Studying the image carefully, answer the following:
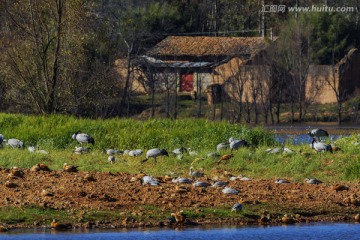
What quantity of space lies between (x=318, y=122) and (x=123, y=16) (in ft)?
53.8

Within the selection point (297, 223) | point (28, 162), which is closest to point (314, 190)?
point (297, 223)

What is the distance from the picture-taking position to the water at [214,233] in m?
15.2

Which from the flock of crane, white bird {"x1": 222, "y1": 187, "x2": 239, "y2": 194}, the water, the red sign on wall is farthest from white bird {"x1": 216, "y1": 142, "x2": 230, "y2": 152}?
the red sign on wall

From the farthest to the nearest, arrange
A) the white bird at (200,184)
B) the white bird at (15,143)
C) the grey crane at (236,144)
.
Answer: the white bird at (15,143), the grey crane at (236,144), the white bird at (200,184)

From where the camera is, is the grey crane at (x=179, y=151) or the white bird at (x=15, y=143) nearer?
the grey crane at (x=179, y=151)

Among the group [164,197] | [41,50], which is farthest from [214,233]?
[41,50]

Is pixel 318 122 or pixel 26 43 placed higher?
pixel 26 43

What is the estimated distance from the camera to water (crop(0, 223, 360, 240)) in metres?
15.2

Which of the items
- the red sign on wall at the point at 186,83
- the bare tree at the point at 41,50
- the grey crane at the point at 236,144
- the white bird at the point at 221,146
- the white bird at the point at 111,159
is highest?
the bare tree at the point at 41,50

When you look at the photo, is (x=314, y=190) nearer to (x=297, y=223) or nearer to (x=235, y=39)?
(x=297, y=223)

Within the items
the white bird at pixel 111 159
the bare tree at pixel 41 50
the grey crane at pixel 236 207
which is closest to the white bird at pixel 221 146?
the white bird at pixel 111 159

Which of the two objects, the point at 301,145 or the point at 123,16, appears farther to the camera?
the point at 123,16

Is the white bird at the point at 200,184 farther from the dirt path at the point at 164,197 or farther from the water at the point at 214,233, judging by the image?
the water at the point at 214,233

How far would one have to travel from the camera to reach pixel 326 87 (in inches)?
2522
